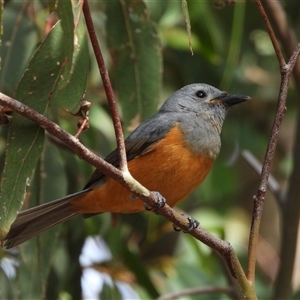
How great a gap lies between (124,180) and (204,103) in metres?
1.61

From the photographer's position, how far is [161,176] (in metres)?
3.23

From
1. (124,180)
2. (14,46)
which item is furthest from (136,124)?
(124,180)

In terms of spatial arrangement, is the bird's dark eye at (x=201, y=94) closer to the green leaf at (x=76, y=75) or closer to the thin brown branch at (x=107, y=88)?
the green leaf at (x=76, y=75)

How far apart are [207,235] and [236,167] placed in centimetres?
355

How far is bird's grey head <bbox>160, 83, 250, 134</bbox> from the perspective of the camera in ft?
11.8

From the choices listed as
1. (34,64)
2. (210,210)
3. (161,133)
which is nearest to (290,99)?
(210,210)

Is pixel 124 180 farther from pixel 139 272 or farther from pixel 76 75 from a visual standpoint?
pixel 139 272

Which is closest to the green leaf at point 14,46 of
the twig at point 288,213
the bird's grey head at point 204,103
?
the bird's grey head at point 204,103

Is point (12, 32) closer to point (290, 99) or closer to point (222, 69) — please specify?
point (222, 69)

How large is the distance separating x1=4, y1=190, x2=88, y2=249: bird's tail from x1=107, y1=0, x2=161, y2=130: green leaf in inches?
20.2

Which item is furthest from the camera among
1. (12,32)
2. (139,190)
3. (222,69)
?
(222,69)

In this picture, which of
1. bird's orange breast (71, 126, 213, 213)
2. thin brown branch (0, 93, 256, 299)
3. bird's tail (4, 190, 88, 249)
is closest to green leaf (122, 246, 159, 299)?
bird's orange breast (71, 126, 213, 213)

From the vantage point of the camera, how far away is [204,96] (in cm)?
372

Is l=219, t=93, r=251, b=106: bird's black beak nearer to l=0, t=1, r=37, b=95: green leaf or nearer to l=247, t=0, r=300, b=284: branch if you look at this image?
l=0, t=1, r=37, b=95: green leaf
